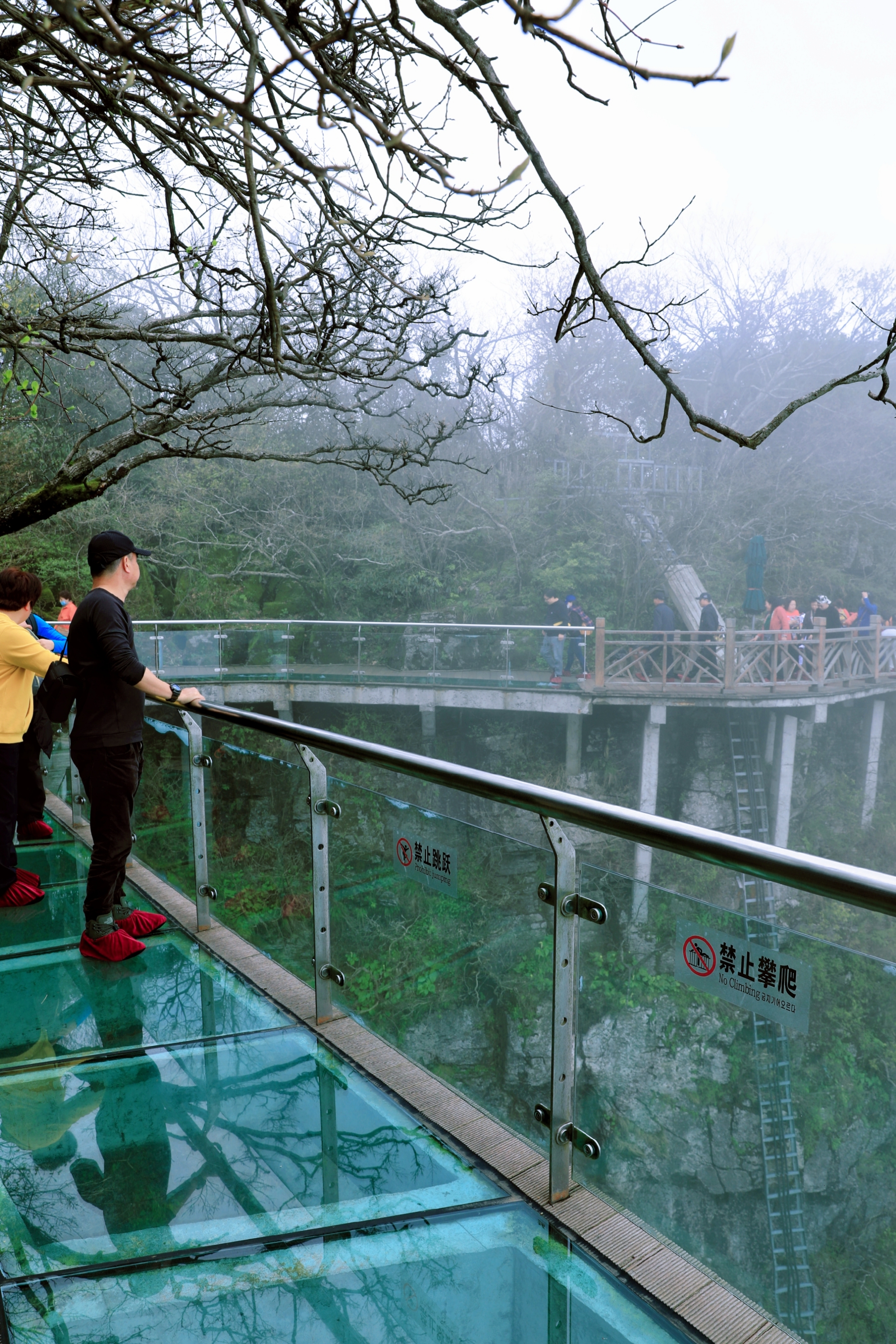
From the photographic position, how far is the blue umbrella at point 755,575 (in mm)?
27266

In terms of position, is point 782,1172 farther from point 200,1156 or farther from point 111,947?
point 111,947

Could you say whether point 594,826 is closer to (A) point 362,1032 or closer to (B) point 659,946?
(B) point 659,946

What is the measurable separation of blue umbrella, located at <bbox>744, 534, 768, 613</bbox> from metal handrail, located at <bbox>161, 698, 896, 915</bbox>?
2609 centimetres

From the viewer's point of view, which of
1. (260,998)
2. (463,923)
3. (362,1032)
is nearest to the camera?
(463,923)

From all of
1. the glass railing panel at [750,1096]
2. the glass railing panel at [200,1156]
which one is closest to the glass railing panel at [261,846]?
the glass railing panel at [200,1156]

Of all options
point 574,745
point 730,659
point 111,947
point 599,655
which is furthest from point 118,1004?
point 730,659

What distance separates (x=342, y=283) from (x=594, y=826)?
3.73 metres

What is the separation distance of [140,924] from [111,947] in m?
0.26

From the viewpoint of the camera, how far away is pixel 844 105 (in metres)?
47.6

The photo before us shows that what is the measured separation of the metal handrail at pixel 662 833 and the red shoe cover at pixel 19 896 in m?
2.21

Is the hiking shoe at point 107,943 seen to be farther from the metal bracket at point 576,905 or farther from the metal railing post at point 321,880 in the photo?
the metal bracket at point 576,905

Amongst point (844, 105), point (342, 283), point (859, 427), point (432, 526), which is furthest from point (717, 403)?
point (342, 283)

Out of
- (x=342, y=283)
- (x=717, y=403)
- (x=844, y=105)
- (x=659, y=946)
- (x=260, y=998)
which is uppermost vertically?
(x=844, y=105)

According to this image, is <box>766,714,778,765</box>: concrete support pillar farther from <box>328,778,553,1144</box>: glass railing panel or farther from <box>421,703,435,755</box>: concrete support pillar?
<box>328,778,553,1144</box>: glass railing panel
